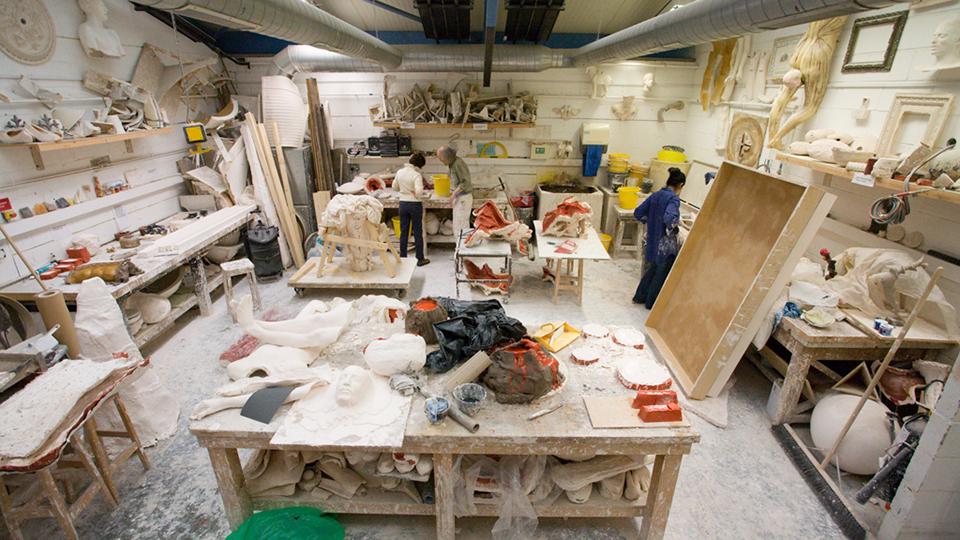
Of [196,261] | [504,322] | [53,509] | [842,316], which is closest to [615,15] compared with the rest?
[842,316]

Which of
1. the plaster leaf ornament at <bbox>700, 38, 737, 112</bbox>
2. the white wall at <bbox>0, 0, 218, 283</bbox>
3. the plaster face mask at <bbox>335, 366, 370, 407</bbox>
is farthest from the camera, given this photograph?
the plaster leaf ornament at <bbox>700, 38, 737, 112</bbox>

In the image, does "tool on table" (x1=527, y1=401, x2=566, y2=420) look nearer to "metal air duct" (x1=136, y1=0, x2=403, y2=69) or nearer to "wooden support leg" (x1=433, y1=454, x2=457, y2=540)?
"wooden support leg" (x1=433, y1=454, x2=457, y2=540)

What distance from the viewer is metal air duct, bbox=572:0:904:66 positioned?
7.51 ft

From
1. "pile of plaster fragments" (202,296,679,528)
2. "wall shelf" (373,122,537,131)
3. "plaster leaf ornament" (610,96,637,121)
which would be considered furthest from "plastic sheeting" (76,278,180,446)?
"plaster leaf ornament" (610,96,637,121)

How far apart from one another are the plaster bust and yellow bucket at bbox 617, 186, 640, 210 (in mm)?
6558

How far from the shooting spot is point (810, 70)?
163 inches

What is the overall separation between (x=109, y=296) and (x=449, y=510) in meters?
3.03

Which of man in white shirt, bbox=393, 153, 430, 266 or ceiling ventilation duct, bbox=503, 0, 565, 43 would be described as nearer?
ceiling ventilation duct, bbox=503, 0, 565, 43

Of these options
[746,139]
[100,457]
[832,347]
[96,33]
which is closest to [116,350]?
[100,457]

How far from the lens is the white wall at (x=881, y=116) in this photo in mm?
3137

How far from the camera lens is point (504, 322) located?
9.02 ft

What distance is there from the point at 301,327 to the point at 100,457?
139 centimetres

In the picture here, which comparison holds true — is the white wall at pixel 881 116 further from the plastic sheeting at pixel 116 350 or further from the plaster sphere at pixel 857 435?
the plastic sheeting at pixel 116 350

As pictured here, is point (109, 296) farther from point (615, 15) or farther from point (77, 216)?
point (615, 15)
